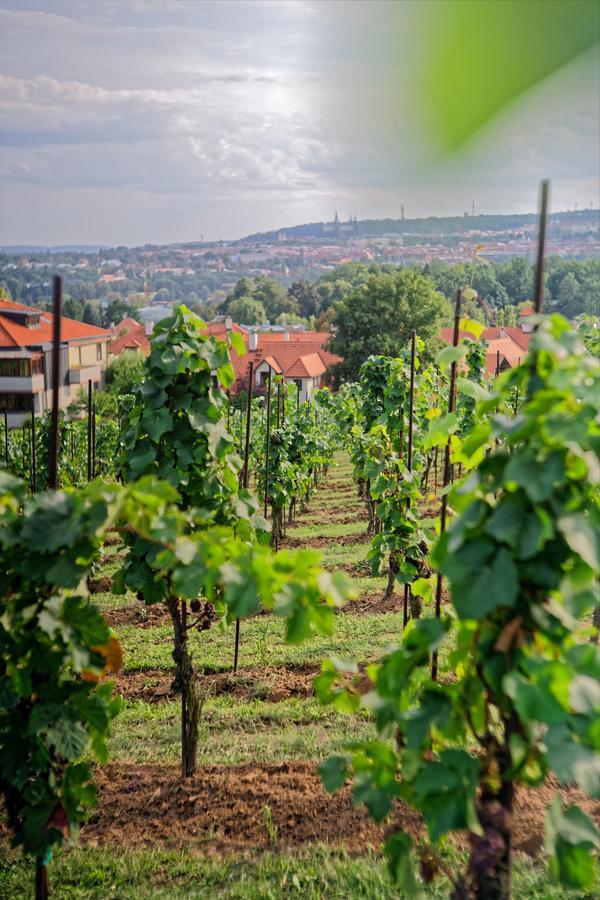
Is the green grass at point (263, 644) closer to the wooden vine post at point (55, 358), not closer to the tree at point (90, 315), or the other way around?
the wooden vine post at point (55, 358)

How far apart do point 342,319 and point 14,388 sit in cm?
1760

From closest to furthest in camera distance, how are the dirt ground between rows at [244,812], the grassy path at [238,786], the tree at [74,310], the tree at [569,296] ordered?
the grassy path at [238,786] → the dirt ground between rows at [244,812] → the tree at [569,296] → the tree at [74,310]

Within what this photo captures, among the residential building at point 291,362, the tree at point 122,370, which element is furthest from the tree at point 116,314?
the tree at point 122,370

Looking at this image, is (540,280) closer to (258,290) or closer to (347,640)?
(347,640)

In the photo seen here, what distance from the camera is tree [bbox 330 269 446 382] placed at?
43.2 meters

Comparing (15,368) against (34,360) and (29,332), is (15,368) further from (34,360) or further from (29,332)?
(29,332)

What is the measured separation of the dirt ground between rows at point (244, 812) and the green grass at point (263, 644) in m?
2.07

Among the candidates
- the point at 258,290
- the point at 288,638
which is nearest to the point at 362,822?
the point at 288,638

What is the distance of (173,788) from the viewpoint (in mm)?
4641

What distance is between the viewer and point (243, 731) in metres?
5.50

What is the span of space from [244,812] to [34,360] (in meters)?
38.7

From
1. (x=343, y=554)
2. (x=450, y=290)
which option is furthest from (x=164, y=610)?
(x=450, y=290)

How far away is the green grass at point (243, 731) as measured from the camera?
5.04 meters

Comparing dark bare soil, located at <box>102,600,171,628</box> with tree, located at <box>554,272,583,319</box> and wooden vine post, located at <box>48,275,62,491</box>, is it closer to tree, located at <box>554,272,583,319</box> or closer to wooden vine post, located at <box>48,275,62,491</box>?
wooden vine post, located at <box>48,275,62,491</box>
